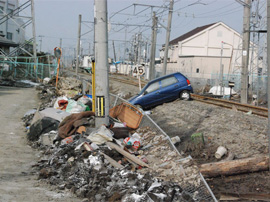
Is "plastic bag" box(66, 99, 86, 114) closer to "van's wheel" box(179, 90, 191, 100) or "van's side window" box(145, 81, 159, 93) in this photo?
"van's side window" box(145, 81, 159, 93)

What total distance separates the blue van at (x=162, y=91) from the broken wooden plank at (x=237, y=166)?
11117mm

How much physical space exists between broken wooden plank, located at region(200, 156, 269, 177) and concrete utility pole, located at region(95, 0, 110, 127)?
392cm

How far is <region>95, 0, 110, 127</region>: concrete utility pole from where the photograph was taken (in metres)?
9.78

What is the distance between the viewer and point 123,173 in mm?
6516

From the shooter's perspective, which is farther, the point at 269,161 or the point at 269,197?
the point at 269,161

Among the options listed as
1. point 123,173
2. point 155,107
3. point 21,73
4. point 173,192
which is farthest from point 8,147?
point 21,73

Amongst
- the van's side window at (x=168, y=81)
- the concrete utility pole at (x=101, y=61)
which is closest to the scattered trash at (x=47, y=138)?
the concrete utility pole at (x=101, y=61)

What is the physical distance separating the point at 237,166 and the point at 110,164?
2412 millimetres

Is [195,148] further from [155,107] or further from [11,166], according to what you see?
[155,107]

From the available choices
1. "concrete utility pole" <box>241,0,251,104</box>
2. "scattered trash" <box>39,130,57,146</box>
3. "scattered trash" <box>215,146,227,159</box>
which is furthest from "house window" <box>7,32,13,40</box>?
"scattered trash" <box>215,146,227,159</box>

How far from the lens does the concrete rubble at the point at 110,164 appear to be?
5.81 m

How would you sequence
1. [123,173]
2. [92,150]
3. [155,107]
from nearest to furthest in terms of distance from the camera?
1. [123,173]
2. [92,150]
3. [155,107]

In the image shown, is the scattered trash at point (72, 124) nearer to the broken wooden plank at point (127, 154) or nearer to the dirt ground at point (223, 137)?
the broken wooden plank at point (127, 154)

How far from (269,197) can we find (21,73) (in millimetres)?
31898
